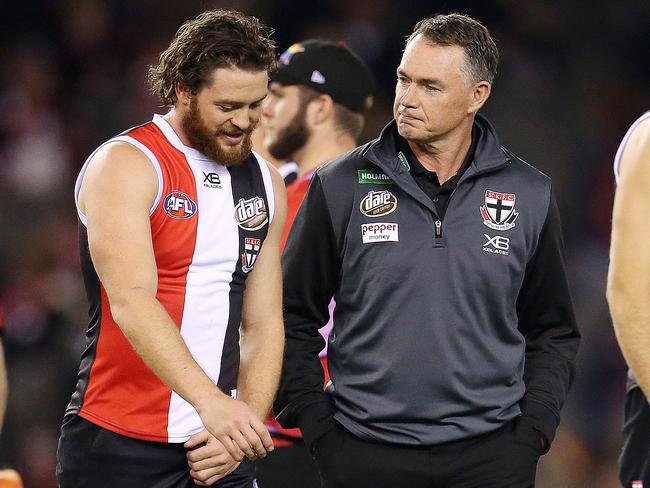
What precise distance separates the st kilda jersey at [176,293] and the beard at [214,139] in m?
0.04

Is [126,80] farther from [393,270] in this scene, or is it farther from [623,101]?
[393,270]

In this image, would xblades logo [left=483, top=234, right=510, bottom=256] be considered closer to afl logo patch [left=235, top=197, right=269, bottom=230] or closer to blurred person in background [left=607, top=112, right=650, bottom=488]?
blurred person in background [left=607, top=112, right=650, bottom=488]

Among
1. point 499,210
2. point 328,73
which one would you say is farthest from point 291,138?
point 499,210

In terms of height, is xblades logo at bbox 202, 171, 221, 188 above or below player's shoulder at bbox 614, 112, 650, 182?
below

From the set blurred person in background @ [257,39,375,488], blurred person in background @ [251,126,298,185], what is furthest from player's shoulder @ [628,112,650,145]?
blurred person in background @ [251,126,298,185]

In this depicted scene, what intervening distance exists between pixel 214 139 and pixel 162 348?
687 millimetres

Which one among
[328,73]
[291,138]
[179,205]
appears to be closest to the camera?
[179,205]

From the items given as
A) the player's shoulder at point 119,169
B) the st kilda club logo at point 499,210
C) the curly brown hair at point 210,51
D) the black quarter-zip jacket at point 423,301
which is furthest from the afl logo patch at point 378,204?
the player's shoulder at point 119,169

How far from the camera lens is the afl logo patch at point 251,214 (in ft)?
12.1

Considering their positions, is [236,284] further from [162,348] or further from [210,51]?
[210,51]

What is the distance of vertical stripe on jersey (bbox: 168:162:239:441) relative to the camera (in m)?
3.56

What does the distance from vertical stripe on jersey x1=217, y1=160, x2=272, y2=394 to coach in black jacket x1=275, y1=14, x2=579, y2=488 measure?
21 centimetres

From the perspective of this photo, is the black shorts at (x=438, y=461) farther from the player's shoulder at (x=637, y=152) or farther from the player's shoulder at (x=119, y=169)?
the player's shoulder at (x=119, y=169)

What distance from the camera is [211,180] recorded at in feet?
11.9
